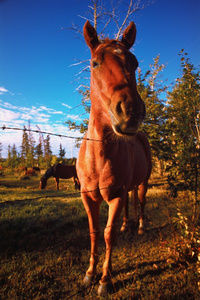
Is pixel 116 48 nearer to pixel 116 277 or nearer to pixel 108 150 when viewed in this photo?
pixel 108 150

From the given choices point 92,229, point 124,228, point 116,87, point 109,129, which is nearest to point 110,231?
point 92,229

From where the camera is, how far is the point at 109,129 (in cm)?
196

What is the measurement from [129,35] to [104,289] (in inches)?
145

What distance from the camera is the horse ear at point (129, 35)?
6.66 feet

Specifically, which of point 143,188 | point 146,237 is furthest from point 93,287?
point 143,188

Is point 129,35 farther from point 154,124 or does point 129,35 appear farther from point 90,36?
point 154,124

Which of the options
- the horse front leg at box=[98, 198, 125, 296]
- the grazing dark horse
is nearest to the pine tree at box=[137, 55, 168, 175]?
the horse front leg at box=[98, 198, 125, 296]

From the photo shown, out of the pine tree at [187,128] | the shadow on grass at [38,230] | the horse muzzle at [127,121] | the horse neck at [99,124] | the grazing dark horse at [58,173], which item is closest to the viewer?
the horse muzzle at [127,121]

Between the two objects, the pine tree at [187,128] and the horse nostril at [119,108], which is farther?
the pine tree at [187,128]

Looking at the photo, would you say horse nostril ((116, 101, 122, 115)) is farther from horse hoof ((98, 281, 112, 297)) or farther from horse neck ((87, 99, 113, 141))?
horse hoof ((98, 281, 112, 297))

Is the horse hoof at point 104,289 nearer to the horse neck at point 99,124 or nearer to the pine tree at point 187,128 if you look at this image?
the horse neck at point 99,124

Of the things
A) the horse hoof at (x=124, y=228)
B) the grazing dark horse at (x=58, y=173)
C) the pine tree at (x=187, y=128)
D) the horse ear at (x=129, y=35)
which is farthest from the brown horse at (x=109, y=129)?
the grazing dark horse at (x=58, y=173)

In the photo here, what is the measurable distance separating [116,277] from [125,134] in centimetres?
245

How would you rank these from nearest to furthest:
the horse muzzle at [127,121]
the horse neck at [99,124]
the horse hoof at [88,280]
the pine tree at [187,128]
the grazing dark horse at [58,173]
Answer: the horse muzzle at [127,121] < the horse neck at [99,124] < the horse hoof at [88,280] < the pine tree at [187,128] < the grazing dark horse at [58,173]
